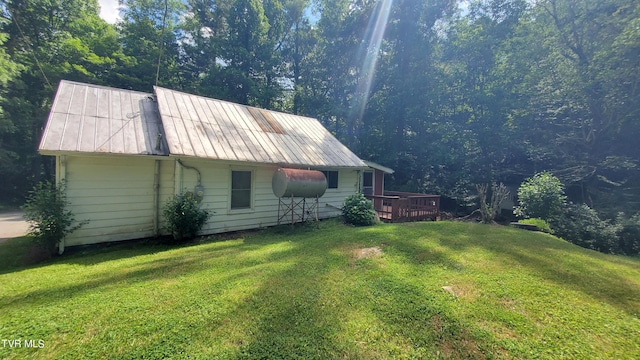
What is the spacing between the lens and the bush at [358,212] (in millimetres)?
8953

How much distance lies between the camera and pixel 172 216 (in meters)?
6.44

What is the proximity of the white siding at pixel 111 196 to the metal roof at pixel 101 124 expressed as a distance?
379 millimetres

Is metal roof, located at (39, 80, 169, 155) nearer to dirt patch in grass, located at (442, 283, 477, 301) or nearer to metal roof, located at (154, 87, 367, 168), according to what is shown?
metal roof, located at (154, 87, 367, 168)

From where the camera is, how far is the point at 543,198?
364 inches

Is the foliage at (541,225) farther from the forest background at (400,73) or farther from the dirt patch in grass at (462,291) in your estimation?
the dirt patch in grass at (462,291)

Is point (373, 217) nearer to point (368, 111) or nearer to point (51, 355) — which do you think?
point (51, 355)

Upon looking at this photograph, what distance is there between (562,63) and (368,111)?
39.0ft

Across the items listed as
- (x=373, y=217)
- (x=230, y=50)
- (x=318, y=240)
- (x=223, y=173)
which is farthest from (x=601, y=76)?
(x=230, y=50)

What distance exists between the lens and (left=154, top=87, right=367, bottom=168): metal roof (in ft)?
23.6

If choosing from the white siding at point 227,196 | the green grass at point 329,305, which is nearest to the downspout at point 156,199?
the white siding at point 227,196

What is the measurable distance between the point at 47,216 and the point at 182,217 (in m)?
2.62

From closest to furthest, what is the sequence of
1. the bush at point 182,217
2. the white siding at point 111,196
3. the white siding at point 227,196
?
the white siding at point 111,196 → the bush at point 182,217 → the white siding at point 227,196

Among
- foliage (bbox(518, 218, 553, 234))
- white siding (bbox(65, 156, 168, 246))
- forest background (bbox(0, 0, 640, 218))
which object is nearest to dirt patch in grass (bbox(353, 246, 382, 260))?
white siding (bbox(65, 156, 168, 246))

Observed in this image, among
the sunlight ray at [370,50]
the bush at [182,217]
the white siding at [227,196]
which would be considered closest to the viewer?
the bush at [182,217]
